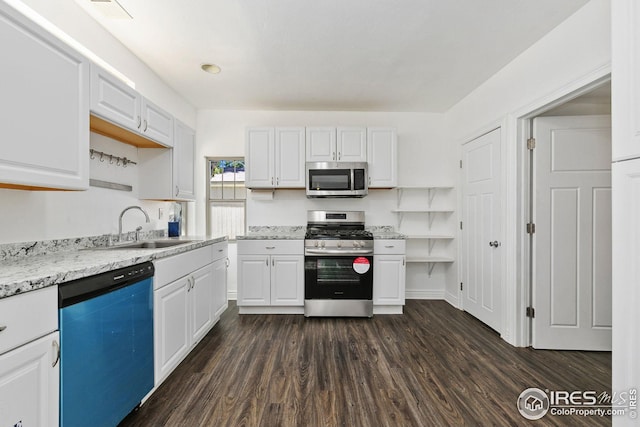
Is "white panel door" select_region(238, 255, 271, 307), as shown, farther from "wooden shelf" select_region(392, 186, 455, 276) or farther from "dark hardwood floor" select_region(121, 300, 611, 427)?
"wooden shelf" select_region(392, 186, 455, 276)

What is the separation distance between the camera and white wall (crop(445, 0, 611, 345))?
70.7 inches

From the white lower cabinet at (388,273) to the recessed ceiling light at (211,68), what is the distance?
247 cm

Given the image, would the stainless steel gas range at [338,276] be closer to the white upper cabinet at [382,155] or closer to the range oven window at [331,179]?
the range oven window at [331,179]

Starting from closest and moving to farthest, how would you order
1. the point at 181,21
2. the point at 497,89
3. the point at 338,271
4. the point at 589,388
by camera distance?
the point at 589,388 → the point at 181,21 → the point at 497,89 → the point at 338,271

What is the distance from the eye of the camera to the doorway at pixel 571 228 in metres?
2.35

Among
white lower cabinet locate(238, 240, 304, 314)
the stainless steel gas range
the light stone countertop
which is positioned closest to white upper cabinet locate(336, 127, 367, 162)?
the stainless steel gas range

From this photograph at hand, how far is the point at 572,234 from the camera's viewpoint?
94.0 inches

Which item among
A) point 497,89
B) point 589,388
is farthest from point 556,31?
point 589,388

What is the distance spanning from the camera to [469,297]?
3.24 metres

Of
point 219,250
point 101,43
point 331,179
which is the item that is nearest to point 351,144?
point 331,179

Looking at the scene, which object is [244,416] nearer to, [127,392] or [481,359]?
[127,392]

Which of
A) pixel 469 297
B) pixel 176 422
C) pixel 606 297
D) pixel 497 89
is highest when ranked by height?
pixel 497 89

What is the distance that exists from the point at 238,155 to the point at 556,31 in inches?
135

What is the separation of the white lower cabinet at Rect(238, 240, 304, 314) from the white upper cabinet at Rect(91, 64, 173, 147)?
1.43 m
